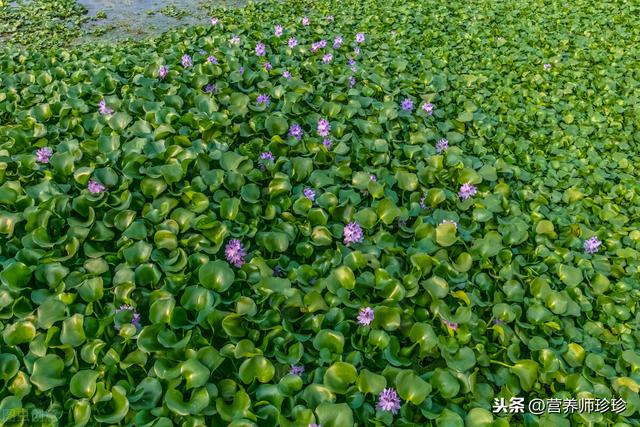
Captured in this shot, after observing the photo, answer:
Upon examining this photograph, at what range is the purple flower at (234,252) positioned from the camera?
7.76 ft

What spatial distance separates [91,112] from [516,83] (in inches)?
147

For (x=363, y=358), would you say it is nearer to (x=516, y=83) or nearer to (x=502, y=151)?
(x=502, y=151)

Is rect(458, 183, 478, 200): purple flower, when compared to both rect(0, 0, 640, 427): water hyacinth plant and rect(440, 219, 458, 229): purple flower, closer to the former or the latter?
rect(0, 0, 640, 427): water hyacinth plant

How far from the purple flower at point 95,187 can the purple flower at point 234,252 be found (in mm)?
722

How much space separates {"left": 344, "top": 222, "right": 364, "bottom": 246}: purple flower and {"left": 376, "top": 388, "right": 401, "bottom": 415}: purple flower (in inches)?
33.2

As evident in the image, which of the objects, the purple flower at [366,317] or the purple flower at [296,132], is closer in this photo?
the purple flower at [366,317]

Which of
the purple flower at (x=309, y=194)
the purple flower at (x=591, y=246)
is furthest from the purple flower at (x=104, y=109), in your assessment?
the purple flower at (x=591, y=246)

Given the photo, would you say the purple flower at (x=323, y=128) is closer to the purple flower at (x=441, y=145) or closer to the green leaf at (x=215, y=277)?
the purple flower at (x=441, y=145)

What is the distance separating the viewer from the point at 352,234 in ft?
8.38

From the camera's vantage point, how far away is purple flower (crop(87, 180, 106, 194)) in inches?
98.0

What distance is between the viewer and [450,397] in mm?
1959

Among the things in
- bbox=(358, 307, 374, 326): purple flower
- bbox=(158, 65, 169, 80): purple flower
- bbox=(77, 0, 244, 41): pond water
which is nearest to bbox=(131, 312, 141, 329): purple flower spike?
bbox=(358, 307, 374, 326): purple flower

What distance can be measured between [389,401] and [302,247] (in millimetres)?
887

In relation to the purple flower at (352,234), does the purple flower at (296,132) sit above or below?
above
